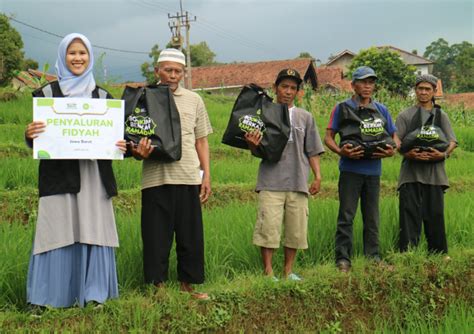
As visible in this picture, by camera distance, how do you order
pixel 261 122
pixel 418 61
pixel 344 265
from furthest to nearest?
pixel 418 61 < pixel 344 265 < pixel 261 122

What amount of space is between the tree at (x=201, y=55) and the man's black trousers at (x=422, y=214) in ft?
139

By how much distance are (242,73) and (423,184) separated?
27.6 m

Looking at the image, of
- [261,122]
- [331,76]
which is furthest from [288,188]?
[331,76]

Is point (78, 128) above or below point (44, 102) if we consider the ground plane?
below

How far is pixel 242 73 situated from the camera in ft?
103

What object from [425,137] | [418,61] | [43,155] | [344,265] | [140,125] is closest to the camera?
[43,155]

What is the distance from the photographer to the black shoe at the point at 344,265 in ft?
13.3

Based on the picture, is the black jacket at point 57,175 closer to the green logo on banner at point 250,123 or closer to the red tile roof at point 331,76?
the green logo on banner at point 250,123

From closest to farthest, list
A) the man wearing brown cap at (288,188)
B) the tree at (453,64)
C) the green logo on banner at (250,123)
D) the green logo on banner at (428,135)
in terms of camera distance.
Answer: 1. the green logo on banner at (250,123)
2. the man wearing brown cap at (288,188)
3. the green logo on banner at (428,135)
4. the tree at (453,64)

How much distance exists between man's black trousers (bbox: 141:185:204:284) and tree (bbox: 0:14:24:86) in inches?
716

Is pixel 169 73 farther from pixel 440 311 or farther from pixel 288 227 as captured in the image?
pixel 440 311

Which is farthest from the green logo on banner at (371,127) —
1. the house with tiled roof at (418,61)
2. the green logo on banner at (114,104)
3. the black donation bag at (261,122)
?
the house with tiled roof at (418,61)

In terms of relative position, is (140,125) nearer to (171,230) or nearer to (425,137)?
(171,230)

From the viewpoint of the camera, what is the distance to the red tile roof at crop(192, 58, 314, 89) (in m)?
30.0
